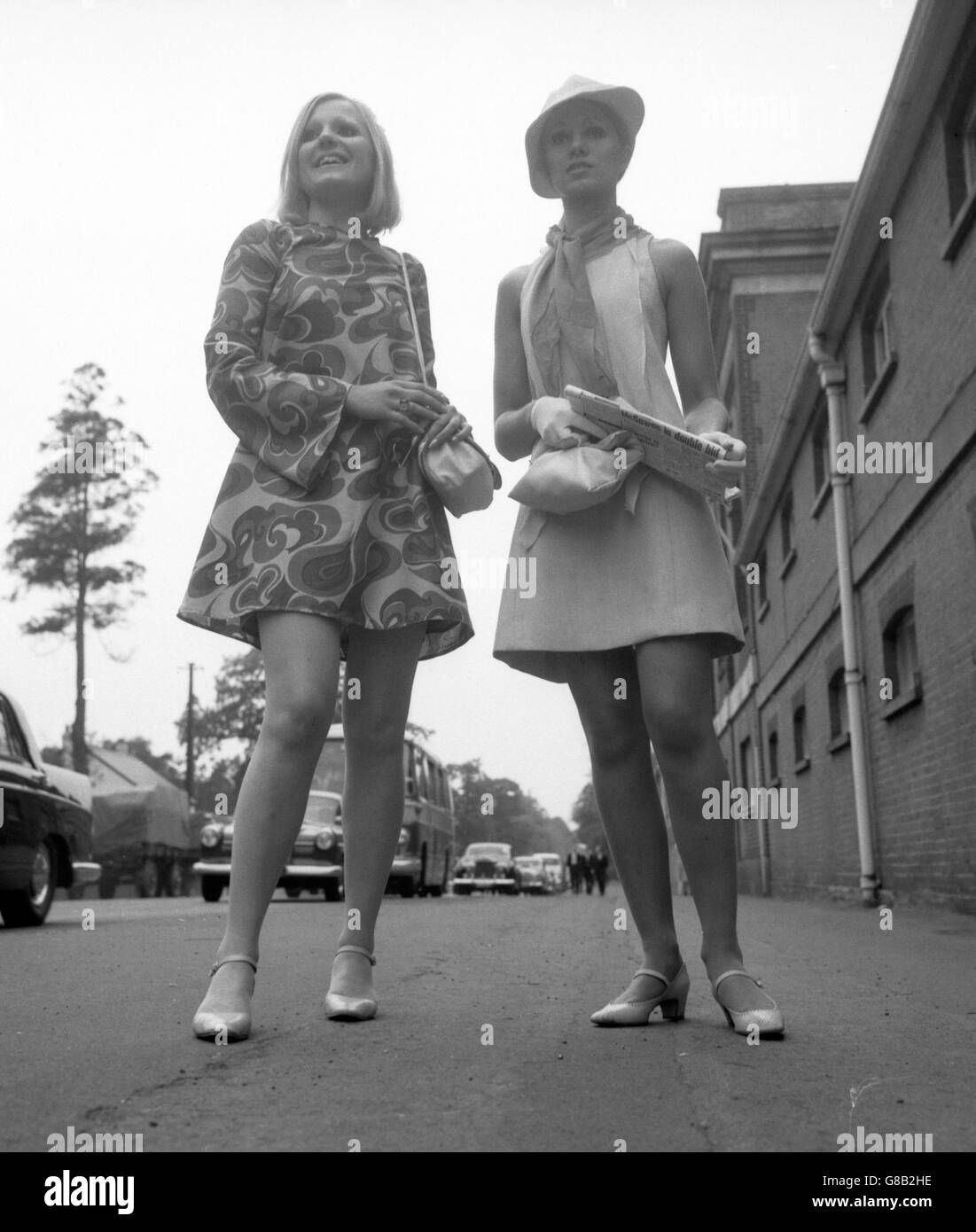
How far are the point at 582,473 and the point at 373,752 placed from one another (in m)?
0.87

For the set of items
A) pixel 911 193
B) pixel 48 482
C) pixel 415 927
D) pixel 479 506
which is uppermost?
pixel 48 482

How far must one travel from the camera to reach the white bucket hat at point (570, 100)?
11.0ft

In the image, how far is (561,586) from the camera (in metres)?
3.28

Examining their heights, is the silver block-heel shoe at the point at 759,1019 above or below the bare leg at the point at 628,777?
below

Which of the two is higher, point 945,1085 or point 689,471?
point 689,471

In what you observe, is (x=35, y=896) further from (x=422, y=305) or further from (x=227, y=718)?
(x=227, y=718)

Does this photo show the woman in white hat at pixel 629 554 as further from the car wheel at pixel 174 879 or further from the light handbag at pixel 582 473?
the car wheel at pixel 174 879

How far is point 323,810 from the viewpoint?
2167 centimetres

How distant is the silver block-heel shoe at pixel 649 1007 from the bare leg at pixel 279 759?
32.6 inches

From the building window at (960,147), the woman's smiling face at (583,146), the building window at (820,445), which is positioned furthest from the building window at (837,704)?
the woman's smiling face at (583,146)
